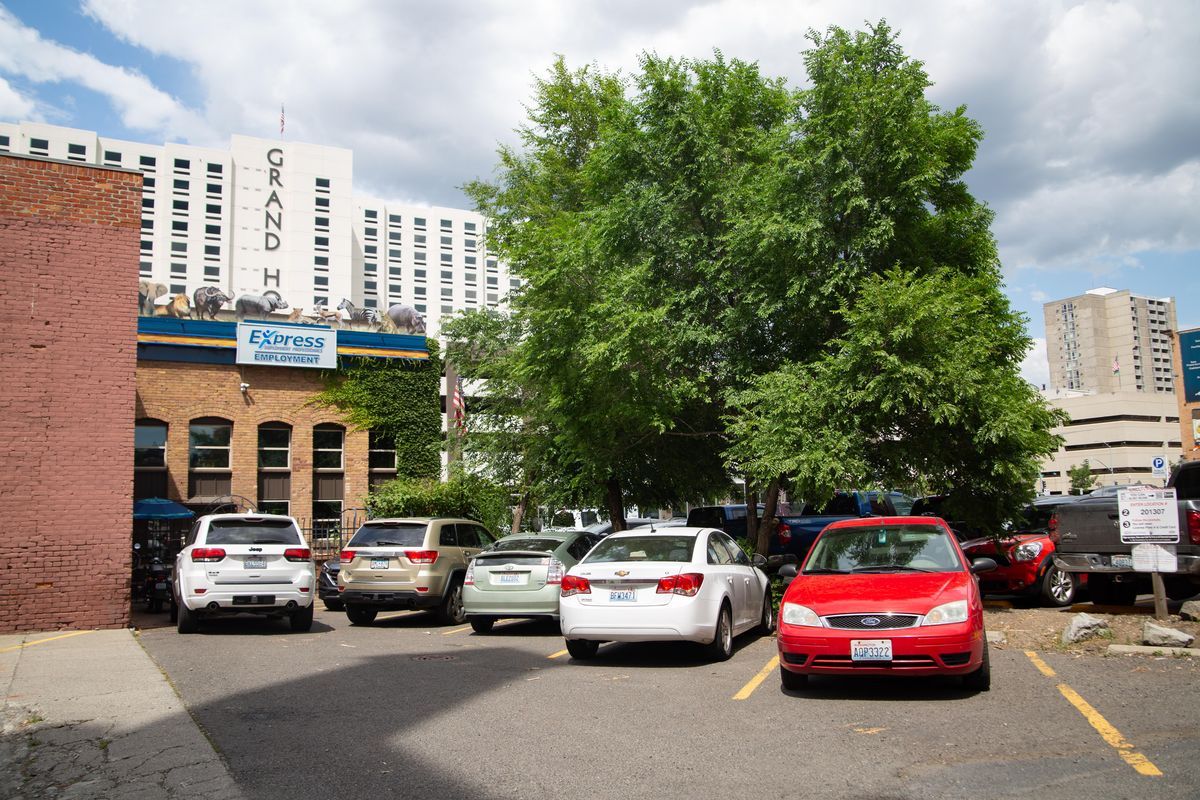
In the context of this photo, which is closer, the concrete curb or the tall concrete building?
the concrete curb

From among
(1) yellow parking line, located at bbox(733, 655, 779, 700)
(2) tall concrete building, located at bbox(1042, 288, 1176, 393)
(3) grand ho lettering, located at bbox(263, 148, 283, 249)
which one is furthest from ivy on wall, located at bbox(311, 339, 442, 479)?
(2) tall concrete building, located at bbox(1042, 288, 1176, 393)

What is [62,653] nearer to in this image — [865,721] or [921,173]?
[865,721]

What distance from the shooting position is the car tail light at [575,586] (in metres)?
10.2

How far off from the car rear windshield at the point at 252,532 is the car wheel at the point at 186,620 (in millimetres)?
1061

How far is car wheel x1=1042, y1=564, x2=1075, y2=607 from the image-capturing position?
1420 centimetres

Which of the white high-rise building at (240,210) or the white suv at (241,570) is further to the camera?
the white high-rise building at (240,210)

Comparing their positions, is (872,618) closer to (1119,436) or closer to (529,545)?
(529,545)

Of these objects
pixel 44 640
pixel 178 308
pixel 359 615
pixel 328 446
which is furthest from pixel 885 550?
pixel 178 308

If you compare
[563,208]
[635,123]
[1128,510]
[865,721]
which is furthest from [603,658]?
[563,208]

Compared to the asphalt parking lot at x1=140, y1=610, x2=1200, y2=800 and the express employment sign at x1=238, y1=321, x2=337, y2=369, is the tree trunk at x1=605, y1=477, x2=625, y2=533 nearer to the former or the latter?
the asphalt parking lot at x1=140, y1=610, x2=1200, y2=800

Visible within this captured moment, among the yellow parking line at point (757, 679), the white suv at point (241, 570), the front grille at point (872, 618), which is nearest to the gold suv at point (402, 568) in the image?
the white suv at point (241, 570)

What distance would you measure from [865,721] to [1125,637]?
527cm

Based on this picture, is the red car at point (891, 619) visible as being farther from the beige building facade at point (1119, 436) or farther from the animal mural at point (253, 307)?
the beige building facade at point (1119, 436)

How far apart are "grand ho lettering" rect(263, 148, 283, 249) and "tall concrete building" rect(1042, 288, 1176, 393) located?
123 metres
